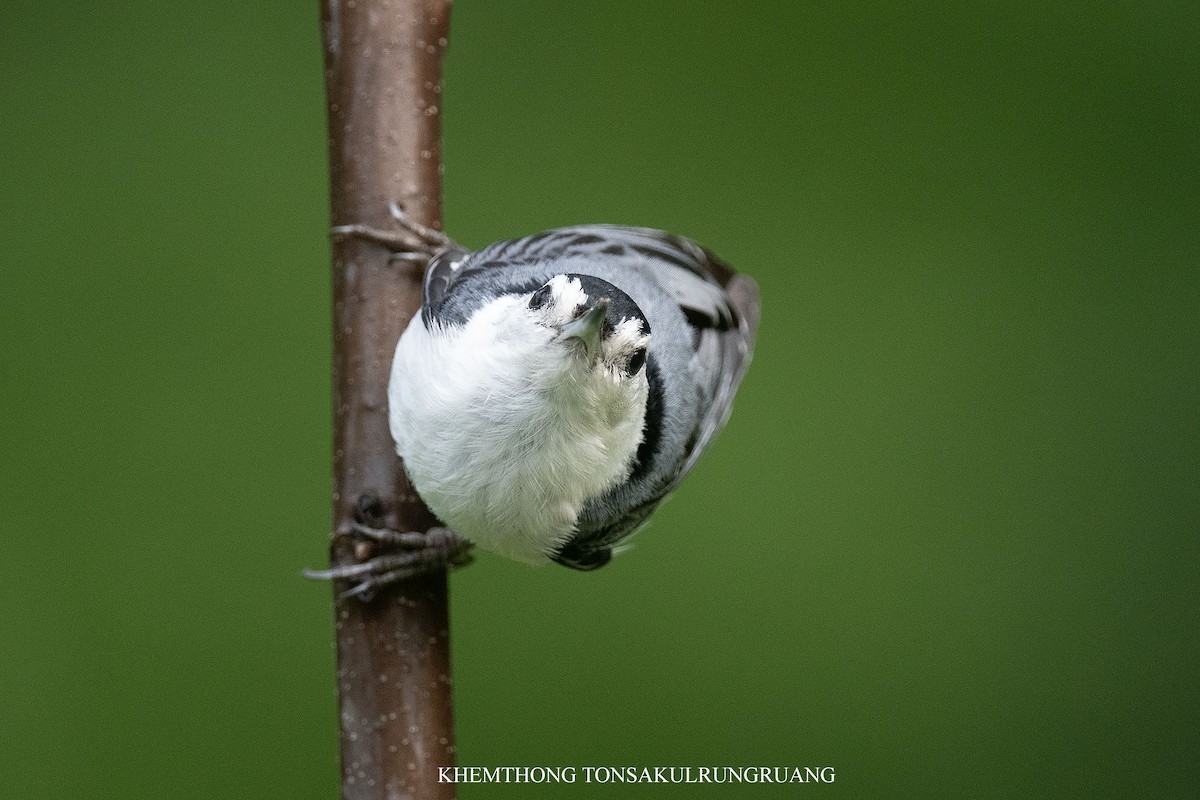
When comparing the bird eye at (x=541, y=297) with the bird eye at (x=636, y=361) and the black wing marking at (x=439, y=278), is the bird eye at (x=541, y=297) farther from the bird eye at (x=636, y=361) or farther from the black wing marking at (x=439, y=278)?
the black wing marking at (x=439, y=278)

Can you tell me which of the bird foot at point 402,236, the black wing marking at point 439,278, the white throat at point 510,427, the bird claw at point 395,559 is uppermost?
the bird foot at point 402,236

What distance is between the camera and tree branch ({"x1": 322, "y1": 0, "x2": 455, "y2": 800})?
1.16m

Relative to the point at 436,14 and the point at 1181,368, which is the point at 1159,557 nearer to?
the point at 1181,368

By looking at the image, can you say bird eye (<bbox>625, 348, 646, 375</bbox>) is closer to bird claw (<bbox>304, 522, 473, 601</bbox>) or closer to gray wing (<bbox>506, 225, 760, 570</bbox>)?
gray wing (<bbox>506, 225, 760, 570</bbox>)

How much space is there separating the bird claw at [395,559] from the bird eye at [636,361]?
0.31 metres

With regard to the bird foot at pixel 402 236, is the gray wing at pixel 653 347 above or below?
below

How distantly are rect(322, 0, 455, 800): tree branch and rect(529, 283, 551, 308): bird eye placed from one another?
310 mm

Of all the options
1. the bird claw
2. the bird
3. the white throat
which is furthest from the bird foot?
the bird claw

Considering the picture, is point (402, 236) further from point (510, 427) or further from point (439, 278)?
point (510, 427)

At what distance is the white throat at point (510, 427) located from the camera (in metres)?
0.99

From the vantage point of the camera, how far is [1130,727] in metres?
1.94

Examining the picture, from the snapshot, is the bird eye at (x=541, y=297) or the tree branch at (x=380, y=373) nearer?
the bird eye at (x=541, y=297)

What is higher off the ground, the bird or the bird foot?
the bird foot

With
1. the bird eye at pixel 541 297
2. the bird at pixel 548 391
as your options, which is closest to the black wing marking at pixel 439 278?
the bird at pixel 548 391
